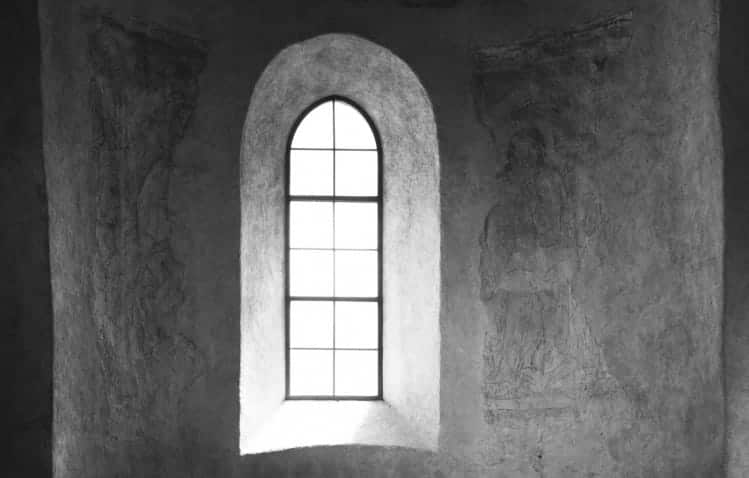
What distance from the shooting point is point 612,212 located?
5.68 meters

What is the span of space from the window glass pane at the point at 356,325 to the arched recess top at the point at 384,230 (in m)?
0.13

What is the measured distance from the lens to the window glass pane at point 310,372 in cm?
671

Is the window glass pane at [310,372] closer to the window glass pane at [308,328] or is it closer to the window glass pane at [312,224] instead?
the window glass pane at [308,328]

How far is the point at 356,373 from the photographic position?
676cm

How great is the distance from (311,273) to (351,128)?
44.9 inches

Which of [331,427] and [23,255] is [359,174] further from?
[23,255]

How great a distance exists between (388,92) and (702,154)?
229cm

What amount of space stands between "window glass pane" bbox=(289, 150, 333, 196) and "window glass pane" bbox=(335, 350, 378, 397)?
1.23m

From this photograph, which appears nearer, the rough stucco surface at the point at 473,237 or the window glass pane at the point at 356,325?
the rough stucco surface at the point at 473,237

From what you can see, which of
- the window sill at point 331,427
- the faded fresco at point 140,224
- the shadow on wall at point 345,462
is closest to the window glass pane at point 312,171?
the faded fresco at point 140,224

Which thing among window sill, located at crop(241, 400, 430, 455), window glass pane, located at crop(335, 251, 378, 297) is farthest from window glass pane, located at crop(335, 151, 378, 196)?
window sill, located at crop(241, 400, 430, 455)

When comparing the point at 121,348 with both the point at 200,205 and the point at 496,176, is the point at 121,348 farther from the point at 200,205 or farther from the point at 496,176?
the point at 496,176

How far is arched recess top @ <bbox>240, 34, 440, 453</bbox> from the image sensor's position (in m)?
6.04

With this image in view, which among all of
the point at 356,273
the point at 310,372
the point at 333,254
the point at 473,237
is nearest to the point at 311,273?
the point at 333,254
